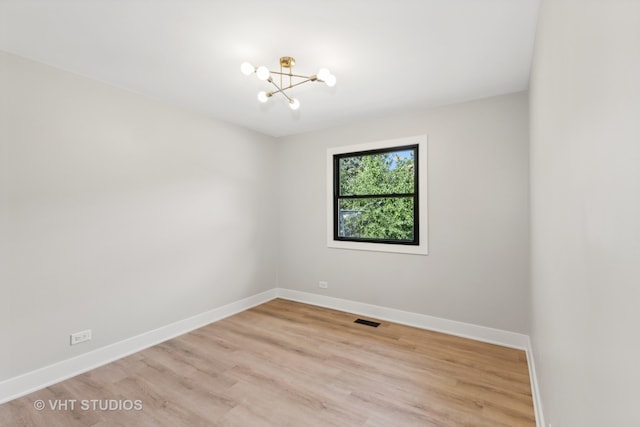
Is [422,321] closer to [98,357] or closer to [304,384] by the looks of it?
[304,384]

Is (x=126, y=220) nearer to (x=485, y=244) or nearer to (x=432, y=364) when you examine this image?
(x=432, y=364)

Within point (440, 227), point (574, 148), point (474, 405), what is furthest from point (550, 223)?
point (440, 227)

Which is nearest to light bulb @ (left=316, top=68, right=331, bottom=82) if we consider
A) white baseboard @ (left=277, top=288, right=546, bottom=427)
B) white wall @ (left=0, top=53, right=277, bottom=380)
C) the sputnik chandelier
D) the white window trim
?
the sputnik chandelier

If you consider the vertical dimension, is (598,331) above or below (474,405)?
above

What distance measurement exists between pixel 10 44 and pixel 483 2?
3188mm

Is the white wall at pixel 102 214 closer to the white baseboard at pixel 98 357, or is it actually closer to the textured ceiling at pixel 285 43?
the white baseboard at pixel 98 357

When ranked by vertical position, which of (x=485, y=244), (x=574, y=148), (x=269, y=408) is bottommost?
(x=269, y=408)

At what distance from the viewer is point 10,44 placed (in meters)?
2.09

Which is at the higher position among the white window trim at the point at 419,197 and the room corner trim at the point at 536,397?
the white window trim at the point at 419,197

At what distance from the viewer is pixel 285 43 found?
2.10 meters

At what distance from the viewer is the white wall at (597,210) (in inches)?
19.3

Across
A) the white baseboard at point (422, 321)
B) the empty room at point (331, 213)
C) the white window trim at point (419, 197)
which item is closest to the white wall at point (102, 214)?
the empty room at point (331, 213)
